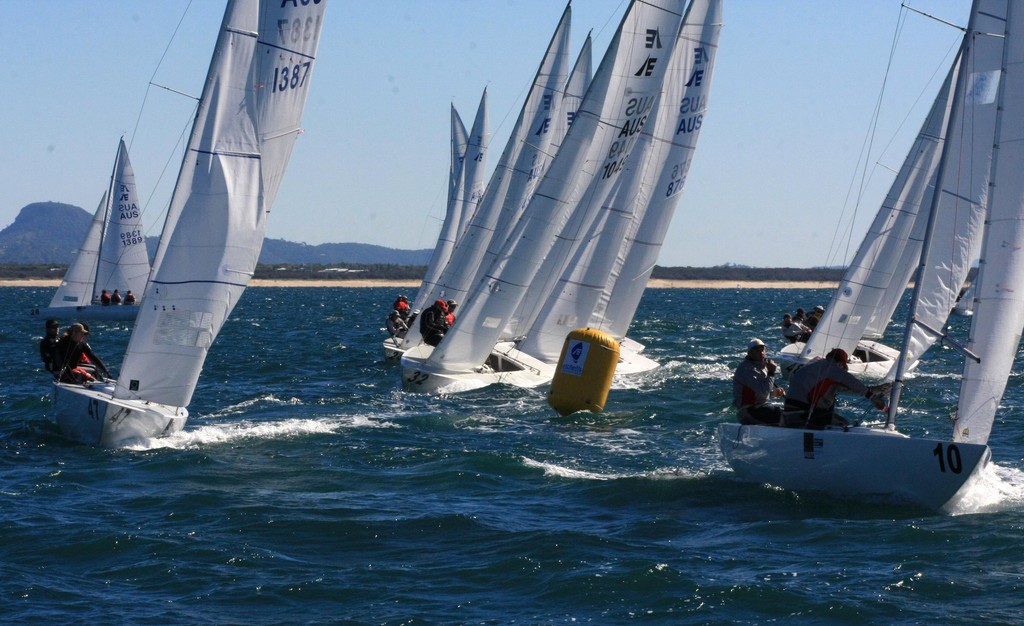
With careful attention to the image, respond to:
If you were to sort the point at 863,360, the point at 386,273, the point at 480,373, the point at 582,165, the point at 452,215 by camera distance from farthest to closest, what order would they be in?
the point at 386,273 → the point at 452,215 → the point at 863,360 → the point at 582,165 → the point at 480,373

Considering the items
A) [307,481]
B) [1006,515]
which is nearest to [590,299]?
[307,481]

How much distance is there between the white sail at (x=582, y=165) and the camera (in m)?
20.6

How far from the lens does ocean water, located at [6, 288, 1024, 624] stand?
28.9 ft

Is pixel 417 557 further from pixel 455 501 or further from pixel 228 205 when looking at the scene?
pixel 228 205

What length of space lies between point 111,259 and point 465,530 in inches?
1411

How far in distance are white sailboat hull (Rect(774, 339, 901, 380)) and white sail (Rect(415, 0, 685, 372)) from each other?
4.67m

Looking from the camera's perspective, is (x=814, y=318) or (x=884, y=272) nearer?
(x=884, y=272)

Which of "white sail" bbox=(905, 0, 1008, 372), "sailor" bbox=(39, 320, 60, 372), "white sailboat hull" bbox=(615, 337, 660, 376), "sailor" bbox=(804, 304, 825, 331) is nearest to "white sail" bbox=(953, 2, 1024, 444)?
"white sail" bbox=(905, 0, 1008, 372)

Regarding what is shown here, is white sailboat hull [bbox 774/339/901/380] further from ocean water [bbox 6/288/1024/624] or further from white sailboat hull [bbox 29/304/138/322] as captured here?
white sailboat hull [bbox 29/304/138/322]

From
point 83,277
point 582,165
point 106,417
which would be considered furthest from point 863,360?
point 83,277

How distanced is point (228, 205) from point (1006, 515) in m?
8.29

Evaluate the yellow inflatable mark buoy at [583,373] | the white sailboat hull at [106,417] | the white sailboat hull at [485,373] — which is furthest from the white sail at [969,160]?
the white sailboat hull at [106,417]

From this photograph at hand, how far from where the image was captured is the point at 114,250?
44094mm

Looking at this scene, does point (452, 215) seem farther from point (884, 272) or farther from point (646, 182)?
point (884, 272)
